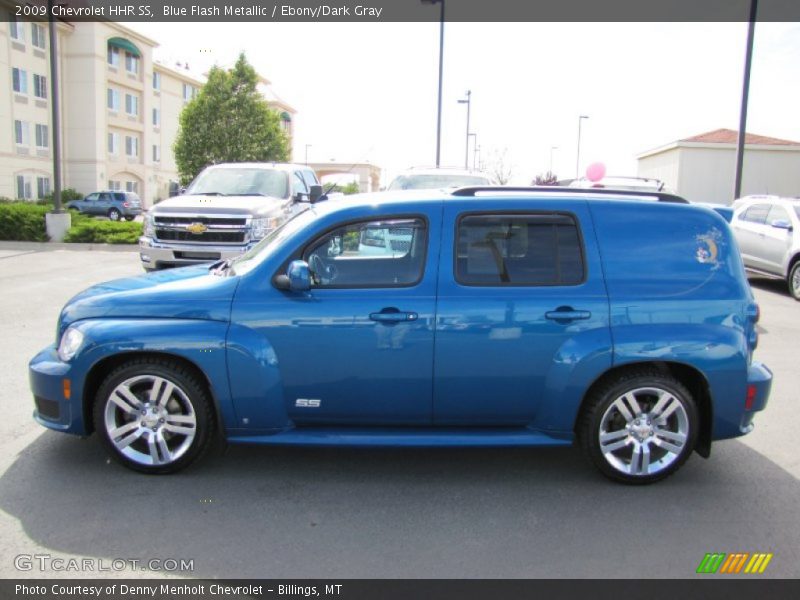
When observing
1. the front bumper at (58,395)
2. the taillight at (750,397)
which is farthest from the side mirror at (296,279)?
the taillight at (750,397)

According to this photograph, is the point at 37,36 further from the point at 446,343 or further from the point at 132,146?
the point at 446,343

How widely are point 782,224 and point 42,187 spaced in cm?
4427

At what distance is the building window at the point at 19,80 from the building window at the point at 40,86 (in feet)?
2.99

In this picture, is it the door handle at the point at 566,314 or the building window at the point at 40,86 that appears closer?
the door handle at the point at 566,314

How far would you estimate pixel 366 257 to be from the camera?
14.7 feet

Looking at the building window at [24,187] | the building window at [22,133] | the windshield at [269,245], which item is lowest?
the windshield at [269,245]

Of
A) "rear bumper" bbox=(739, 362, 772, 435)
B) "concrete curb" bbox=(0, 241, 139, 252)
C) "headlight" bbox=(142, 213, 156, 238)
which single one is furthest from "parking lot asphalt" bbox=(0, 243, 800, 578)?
"concrete curb" bbox=(0, 241, 139, 252)

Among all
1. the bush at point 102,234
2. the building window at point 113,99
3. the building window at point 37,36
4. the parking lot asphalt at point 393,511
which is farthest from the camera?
the building window at point 113,99

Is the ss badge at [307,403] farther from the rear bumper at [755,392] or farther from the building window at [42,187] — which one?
the building window at [42,187]

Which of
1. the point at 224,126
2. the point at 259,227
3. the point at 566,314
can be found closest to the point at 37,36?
the point at 224,126

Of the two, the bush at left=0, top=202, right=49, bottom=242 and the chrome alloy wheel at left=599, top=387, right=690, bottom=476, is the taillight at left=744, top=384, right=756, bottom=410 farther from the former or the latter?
the bush at left=0, top=202, right=49, bottom=242

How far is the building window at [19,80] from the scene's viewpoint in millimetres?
41500

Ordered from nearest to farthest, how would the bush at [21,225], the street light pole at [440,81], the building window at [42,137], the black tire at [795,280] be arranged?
the black tire at [795,280], the bush at [21,225], the street light pole at [440,81], the building window at [42,137]

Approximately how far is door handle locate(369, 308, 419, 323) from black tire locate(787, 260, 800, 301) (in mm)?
10900
